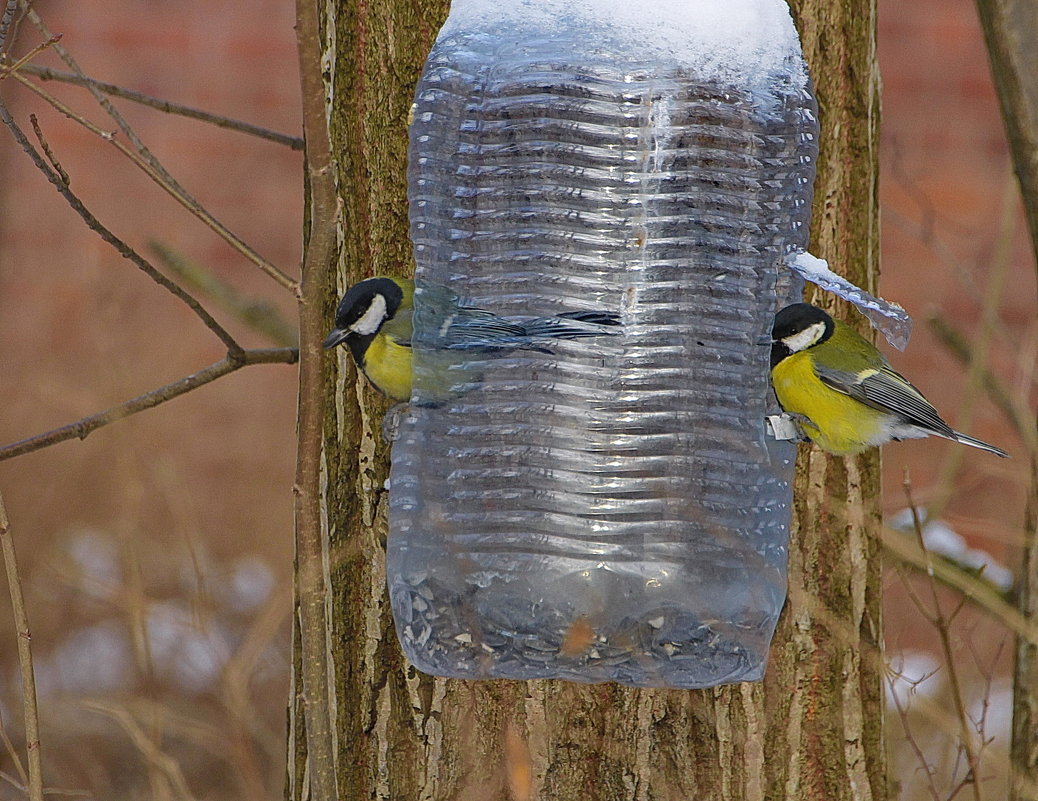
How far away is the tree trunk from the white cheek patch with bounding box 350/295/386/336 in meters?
0.19

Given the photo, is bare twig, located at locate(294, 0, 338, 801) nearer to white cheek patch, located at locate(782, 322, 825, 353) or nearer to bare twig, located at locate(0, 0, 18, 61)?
bare twig, located at locate(0, 0, 18, 61)

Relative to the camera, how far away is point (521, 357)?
78.9 inches

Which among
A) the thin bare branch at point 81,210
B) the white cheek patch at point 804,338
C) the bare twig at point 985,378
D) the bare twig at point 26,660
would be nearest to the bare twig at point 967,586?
the white cheek patch at point 804,338

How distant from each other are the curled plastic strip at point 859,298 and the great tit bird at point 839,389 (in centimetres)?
9

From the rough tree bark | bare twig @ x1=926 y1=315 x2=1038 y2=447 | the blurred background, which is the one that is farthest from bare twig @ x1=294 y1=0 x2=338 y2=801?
the blurred background

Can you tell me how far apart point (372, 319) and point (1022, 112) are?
126 cm

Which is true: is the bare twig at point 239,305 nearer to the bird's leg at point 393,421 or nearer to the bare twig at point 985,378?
the bird's leg at point 393,421

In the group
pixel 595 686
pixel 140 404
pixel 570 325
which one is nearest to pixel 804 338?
pixel 570 325

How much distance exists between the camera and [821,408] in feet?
7.09

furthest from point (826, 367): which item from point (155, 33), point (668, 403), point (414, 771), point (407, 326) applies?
point (155, 33)

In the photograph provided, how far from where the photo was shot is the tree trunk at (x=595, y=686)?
2.15m

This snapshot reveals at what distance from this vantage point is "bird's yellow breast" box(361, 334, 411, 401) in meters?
2.06

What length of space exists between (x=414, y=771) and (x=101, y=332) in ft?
8.09

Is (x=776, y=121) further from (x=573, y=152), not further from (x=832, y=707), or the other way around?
(x=832, y=707)
